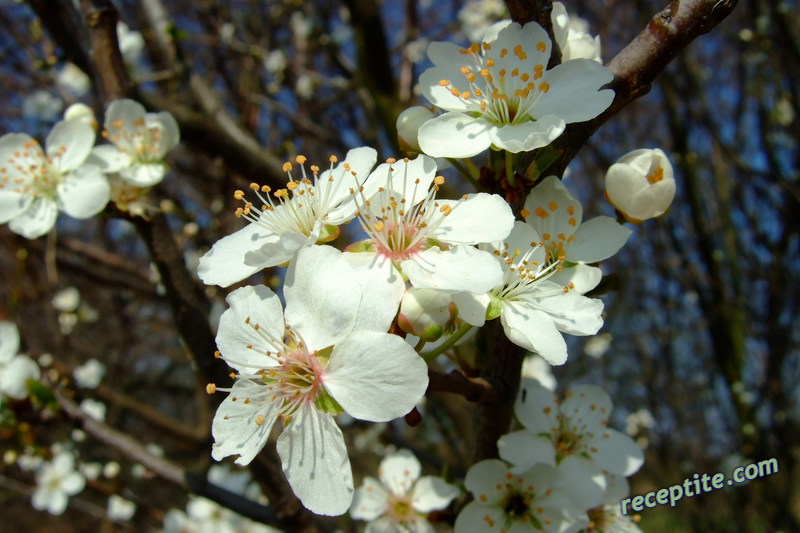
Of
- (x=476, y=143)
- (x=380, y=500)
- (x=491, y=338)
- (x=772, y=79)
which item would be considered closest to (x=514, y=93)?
(x=476, y=143)

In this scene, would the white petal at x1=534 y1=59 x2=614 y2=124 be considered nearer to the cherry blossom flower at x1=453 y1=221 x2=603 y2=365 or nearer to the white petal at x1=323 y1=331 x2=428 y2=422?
the cherry blossom flower at x1=453 y1=221 x2=603 y2=365

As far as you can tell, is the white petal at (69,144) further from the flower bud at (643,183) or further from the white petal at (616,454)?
the white petal at (616,454)

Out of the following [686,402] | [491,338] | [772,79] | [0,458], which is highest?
[491,338]

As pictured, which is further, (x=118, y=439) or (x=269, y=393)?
(x=118, y=439)

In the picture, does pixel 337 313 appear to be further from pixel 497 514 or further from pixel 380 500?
pixel 380 500

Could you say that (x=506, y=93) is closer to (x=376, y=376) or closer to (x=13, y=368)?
(x=376, y=376)

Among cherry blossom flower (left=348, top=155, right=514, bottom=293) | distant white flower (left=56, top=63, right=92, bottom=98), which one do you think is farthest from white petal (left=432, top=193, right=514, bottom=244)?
distant white flower (left=56, top=63, right=92, bottom=98)

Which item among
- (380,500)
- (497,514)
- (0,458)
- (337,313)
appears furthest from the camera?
(0,458)
